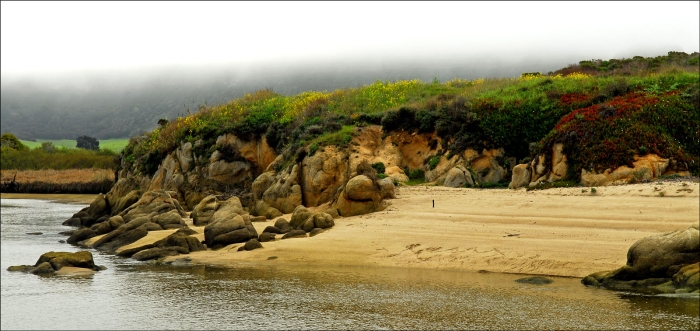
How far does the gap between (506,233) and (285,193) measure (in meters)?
10.6

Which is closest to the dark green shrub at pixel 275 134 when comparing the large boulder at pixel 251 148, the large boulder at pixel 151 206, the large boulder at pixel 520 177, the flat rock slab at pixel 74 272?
the large boulder at pixel 251 148

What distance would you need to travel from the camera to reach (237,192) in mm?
33594

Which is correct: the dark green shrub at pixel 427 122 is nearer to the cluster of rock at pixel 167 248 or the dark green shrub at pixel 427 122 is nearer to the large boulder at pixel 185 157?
the cluster of rock at pixel 167 248

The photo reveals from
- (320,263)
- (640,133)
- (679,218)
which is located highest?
(640,133)

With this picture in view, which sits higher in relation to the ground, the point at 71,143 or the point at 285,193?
the point at 285,193

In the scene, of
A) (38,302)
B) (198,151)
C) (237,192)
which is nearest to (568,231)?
(38,302)

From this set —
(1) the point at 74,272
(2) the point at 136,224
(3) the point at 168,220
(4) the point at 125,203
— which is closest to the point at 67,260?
(1) the point at 74,272

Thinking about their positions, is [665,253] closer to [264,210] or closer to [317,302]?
[317,302]

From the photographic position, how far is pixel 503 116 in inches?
1143

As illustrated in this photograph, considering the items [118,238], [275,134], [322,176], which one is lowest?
[118,238]

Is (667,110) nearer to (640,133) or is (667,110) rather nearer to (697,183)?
(640,133)

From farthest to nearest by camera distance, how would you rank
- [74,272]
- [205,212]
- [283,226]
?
[205,212] → [283,226] → [74,272]

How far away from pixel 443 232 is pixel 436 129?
10.9m

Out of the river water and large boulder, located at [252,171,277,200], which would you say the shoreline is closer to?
the river water
